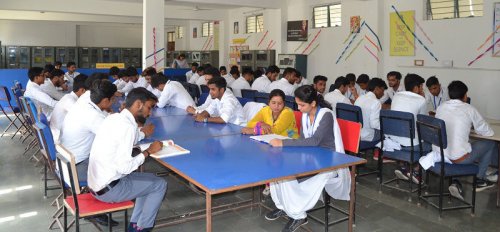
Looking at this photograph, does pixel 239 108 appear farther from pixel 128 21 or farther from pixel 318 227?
pixel 128 21

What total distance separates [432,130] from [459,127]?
1.00 feet

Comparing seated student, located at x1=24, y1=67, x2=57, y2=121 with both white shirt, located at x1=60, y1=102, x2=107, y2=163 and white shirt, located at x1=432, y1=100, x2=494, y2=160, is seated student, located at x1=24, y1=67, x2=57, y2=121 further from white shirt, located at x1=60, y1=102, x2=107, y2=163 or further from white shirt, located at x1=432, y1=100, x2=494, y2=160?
white shirt, located at x1=432, y1=100, x2=494, y2=160

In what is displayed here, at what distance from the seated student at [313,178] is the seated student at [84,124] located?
1318mm

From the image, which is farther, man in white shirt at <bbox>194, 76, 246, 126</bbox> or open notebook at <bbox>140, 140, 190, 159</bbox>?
man in white shirt at <bbox>194, 76, 246, 126</bbox>

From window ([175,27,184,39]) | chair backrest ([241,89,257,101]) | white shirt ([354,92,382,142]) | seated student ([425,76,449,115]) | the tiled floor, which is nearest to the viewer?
→ the tiled floor

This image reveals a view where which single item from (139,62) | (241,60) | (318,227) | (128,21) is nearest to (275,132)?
(318,227)

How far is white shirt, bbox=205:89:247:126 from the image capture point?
13.8 feet

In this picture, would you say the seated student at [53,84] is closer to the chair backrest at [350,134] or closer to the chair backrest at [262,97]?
the chair backrest at [262,97]

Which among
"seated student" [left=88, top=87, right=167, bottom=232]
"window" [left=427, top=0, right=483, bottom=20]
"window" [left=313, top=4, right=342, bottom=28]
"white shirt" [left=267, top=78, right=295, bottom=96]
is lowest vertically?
"seated student" [left=88, top=87, right=167, bottom=232]

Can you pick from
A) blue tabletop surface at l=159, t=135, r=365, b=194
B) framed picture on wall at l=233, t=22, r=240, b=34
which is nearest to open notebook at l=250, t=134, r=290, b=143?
blue tabletop surface at l=159, t=135, r=365, b=194

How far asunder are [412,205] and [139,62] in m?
14.6

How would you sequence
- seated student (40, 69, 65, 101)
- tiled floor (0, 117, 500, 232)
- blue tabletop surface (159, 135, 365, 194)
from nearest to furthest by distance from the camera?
blue tabletop surface (159, 135, 365, 194) < tiled floor (0, 117, 500, 232) < seated student (40, 69, 65, 101)

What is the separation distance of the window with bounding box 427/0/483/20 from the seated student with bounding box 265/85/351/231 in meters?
5.06

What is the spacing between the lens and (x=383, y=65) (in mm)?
8453
